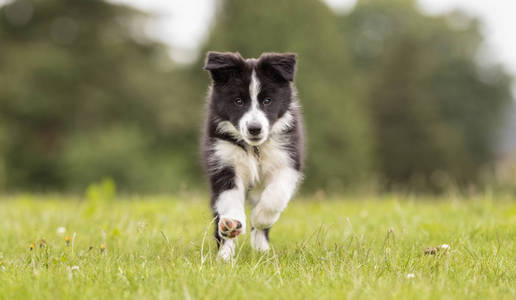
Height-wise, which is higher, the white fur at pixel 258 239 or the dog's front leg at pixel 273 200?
the dog's front leg at pixel 273 200

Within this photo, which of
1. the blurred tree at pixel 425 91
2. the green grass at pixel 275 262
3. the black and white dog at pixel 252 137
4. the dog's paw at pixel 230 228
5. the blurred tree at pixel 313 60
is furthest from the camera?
the blurred tree at pixel 425 91

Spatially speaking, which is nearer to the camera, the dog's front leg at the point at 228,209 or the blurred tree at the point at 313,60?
the dog's front leg at the point at 228,209

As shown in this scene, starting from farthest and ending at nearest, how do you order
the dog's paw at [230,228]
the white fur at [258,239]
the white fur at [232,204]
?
the white fur at [258,239], the white fur at [232,204], the dog's paw at [230,228]

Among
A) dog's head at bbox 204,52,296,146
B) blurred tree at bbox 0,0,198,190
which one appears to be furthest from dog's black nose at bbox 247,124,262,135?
blurred tree at bbox 0,0,198,190

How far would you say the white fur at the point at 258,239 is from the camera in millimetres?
4542

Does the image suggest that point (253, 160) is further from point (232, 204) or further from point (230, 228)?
point (230, 228)

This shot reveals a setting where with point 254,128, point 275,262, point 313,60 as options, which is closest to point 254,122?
point 254,128

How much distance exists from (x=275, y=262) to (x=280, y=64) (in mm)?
1744

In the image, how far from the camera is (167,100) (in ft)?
71.1

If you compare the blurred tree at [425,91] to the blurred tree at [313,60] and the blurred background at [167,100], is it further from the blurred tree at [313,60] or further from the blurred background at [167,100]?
the blurred tree at [313,60]

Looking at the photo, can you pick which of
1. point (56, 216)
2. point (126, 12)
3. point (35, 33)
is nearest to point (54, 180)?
point (35, 33)

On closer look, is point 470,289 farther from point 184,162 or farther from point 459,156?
point 459,156

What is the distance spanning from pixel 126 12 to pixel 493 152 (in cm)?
2250

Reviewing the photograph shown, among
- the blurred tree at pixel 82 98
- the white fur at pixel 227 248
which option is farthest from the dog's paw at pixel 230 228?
the blurred tree at pixel 82 98
